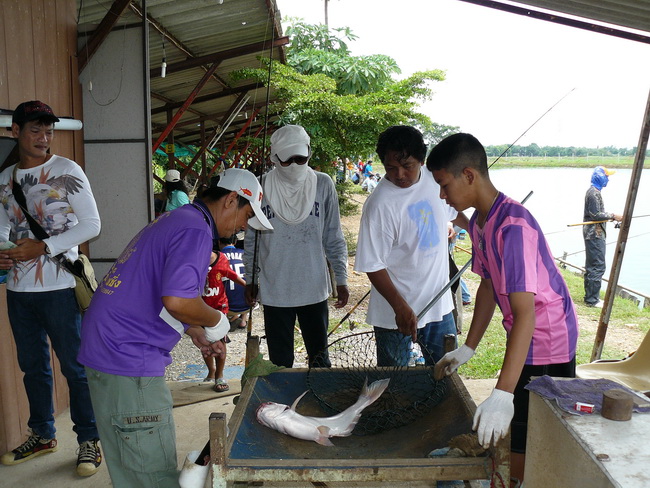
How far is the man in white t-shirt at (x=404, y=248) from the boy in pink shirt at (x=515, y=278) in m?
0.80

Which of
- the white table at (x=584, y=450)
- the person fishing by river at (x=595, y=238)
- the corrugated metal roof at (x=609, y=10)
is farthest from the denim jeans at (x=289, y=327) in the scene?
the person fishing by river at (x=595, y=238)

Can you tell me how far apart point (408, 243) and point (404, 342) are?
0.55m

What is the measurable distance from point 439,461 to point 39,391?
242 cm

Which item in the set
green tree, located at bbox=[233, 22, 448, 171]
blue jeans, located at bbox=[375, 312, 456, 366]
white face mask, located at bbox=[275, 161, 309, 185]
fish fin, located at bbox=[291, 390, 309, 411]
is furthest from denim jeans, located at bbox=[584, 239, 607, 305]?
fish fin, located at bbox=[291, 390, 309, 411]

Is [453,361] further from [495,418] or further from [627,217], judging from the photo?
[627,217]

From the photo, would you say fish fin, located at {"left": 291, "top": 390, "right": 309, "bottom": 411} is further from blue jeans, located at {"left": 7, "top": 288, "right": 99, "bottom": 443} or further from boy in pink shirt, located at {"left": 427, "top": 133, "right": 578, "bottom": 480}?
blue jeans, located at {"left": 7, "top": 288, "right": 99, "bottom": 443}

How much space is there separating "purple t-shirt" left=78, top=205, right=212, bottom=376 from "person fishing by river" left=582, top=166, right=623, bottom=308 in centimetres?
786

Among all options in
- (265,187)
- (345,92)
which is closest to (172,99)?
(345,92)

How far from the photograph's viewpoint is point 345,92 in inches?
422

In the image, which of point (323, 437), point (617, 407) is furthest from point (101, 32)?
point (617, 407)

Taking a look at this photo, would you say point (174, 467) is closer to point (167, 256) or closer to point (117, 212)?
point (167, 256)

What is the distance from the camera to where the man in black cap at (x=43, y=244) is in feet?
10.00

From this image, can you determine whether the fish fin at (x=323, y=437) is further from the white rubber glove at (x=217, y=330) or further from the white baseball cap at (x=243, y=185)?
the white baseball cap at (x=243, y=185)

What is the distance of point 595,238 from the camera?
28.4 ft
